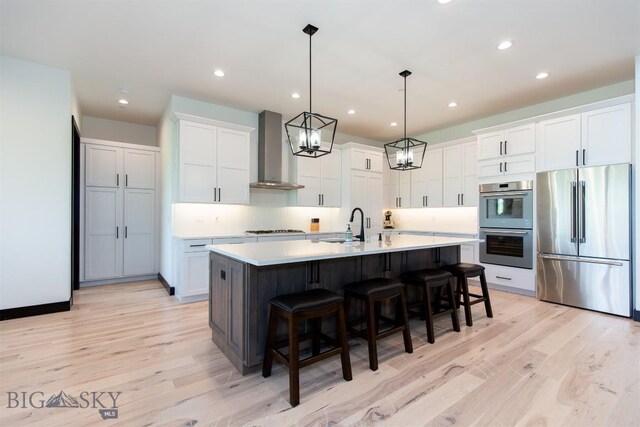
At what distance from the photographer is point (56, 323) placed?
3.26m

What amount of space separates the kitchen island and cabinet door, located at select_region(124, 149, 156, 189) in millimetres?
3567

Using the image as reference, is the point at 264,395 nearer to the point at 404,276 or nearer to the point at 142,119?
the point at 404,276

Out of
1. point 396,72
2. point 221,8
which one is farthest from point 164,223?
point 396,72

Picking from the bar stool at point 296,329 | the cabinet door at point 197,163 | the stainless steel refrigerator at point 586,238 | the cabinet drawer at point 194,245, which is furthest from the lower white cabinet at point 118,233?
the stainless steel refrigerator at point 586,238

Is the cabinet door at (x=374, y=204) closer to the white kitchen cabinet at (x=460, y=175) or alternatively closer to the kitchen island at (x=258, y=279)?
the white kitchen cabinet at (x=460, y=175)

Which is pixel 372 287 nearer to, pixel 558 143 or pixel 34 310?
pixel 558 143

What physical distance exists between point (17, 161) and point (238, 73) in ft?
8.73

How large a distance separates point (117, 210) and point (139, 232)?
0.51 m

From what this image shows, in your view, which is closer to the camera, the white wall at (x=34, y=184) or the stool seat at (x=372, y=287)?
the stool seat at (x=372, y=287)

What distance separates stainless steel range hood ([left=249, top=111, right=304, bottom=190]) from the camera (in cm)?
513

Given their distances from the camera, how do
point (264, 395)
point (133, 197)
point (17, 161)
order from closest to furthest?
point (264, 395)
point (17, 161)
point (133, 197)

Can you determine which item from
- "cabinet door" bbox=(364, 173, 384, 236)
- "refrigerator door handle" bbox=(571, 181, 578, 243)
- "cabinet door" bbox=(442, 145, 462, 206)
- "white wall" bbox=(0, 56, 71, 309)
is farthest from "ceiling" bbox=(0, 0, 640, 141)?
"cabinet door" bbox=(364, 173, 384, 236)

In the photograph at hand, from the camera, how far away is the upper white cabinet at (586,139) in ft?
11.7

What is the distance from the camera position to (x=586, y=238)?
149 inches
